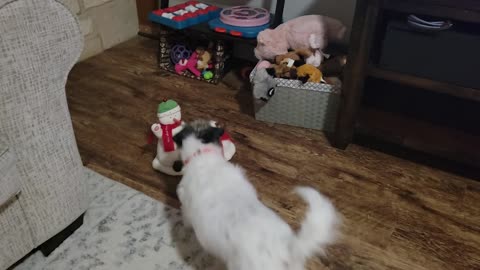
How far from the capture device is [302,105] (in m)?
1.79

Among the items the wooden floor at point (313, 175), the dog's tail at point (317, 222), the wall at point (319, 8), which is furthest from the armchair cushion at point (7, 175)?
the wall at point (319, 8)

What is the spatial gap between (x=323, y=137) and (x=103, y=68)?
132cm

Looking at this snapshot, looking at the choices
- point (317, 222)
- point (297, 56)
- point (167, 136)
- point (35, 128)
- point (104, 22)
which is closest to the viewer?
point (317, 222)

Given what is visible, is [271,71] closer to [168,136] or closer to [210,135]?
[168,136]

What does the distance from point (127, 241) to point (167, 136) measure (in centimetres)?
40

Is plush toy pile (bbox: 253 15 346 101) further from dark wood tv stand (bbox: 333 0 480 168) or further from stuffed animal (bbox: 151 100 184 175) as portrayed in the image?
stuffed animal (bbox: 151 100 184 175)

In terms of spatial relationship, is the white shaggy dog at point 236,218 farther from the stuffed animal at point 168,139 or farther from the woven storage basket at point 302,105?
the woven storage basket at point 302,105

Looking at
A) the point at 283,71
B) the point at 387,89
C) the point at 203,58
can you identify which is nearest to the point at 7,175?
the point at 283,71

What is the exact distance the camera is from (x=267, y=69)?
1.80 meters

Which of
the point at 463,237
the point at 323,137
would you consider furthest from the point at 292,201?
the point at 463,237

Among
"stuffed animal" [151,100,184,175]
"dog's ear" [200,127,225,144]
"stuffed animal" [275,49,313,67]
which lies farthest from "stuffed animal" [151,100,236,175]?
"stuffed animal" [275,49,313,67]

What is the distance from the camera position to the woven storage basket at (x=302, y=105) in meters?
1.73

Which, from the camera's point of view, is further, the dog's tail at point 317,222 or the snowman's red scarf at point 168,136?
the snowman's red scarf at point 168,136

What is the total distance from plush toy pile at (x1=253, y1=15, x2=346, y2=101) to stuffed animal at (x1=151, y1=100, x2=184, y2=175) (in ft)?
1.33
